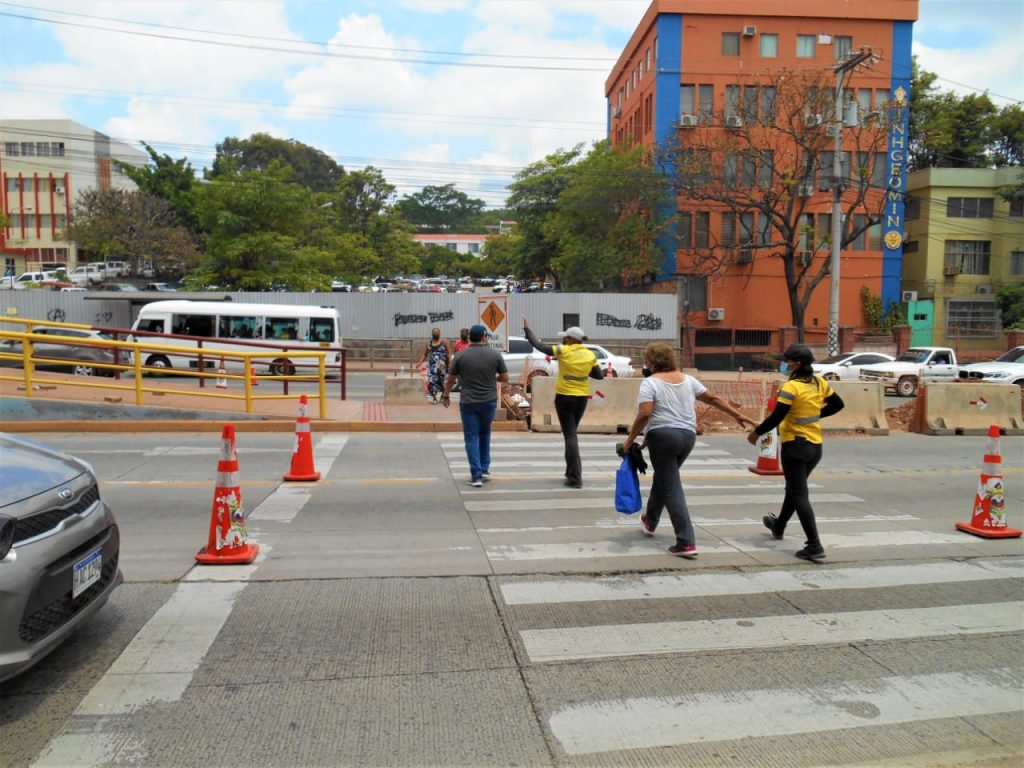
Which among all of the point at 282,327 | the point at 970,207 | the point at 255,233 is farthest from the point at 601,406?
the point at 970,207

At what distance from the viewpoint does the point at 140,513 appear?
324 inches

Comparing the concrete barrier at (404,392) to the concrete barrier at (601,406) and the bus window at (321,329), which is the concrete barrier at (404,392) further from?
the bus window at (321,329)

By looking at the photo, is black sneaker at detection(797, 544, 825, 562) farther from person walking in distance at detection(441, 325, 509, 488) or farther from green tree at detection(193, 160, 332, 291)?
green tree at detection(193, 160, 332, 291)

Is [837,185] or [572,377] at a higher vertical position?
[837,185]

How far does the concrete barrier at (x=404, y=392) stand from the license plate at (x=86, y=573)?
503 inches

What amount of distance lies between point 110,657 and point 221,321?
2403cm

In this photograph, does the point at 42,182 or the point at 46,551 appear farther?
the point at 42,182

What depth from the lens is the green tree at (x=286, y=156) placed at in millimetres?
90938

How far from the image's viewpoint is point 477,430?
9.77m

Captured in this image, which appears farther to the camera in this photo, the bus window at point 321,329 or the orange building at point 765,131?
the orange building at point 765,131

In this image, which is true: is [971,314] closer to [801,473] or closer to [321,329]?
[321,329]

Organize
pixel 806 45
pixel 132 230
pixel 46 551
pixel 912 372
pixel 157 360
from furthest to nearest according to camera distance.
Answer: pixel 132 230 → pixel 806 45 → pixel 912 372 → pixel 157 360 → pixel 46 551

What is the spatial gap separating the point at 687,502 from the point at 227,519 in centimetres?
508

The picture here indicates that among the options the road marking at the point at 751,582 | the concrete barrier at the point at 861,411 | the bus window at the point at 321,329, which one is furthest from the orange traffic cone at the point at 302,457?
the bus window at the point at 321,329
